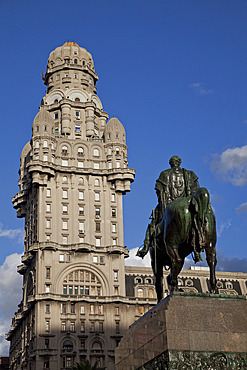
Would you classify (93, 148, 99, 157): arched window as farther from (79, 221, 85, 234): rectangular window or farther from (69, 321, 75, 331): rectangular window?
(69, 321, 75, 331): rectangular window

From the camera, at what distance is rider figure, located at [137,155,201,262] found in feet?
76.9

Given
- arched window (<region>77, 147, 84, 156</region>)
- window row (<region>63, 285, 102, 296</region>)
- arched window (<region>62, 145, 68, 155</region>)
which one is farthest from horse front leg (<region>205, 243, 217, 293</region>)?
arched window (<region>77, 147, 84, 156</region>)

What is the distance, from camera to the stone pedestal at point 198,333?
18.0 m

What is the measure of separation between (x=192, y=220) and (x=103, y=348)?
7462 cm

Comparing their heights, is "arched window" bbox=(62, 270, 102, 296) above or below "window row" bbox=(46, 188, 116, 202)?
below

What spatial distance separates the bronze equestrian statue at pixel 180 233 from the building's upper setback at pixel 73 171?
73.8 meters

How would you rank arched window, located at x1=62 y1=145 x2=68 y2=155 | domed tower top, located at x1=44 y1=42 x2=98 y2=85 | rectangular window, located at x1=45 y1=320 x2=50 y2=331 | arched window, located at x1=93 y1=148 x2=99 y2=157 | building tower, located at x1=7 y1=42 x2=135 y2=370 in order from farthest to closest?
domed tower top, located at x1=44 y1=42 x2=98 y2=85, arched window, located at x1=93 y1=148 x2=99 y2=157, arched window, located at x1=62 y1=145 x2=68 y2=155, building tower, located at x1=7 y1=42 x2=135 y2=370, rectangular window, located at x1=45 y1=320 x2=50 y2=331

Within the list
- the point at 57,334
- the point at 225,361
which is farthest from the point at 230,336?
the point at 57,334

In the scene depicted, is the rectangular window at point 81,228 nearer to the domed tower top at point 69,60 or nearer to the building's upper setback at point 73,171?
the building's upper setback at point 73,171

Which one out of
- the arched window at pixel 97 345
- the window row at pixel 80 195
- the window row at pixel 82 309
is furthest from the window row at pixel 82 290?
the window row at pixel 80 195

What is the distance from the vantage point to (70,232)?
9756 cm

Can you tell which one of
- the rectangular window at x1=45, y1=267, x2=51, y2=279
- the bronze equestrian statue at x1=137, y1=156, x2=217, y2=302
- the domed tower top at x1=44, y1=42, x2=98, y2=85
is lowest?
the bronze equestrian statue at x1=137, y1=156, x2=217, y2=302

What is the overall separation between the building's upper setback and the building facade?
0.18m

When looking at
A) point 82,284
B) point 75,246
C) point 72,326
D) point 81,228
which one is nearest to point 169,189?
point 72,326
